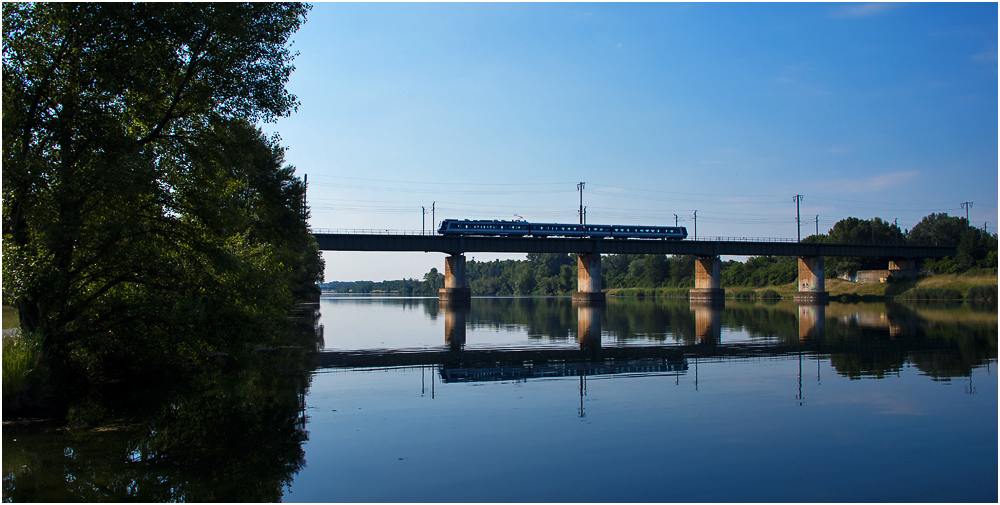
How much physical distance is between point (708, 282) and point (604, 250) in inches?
798

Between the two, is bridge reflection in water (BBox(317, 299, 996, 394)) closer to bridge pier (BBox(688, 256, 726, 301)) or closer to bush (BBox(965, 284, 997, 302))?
bush (BBox(965, 284, 997, 302))

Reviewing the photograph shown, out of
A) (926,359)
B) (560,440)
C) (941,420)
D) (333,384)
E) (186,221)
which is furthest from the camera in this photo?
(926,359)

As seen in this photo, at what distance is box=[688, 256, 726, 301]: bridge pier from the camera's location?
4031 inches

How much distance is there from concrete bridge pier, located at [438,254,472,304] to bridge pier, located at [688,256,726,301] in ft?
123

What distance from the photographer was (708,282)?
10419 centimetres

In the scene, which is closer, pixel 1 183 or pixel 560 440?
pixel 560 440

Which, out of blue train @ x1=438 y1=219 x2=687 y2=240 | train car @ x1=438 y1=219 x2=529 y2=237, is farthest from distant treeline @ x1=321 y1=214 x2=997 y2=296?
train car @ x1=438 y1=219 x2=529 y2=237

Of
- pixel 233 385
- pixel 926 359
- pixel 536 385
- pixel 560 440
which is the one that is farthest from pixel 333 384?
pixel 926 359

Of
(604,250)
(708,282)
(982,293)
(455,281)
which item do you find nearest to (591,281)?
(604,250)

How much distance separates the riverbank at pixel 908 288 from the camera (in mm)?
92875

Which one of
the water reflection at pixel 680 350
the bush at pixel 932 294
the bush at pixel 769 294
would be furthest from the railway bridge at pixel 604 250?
the water reflection at pixel 680 350

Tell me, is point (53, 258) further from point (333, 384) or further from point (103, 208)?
point (333, 384)

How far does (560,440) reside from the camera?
42.7 ft

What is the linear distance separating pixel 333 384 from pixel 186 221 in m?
6.63
